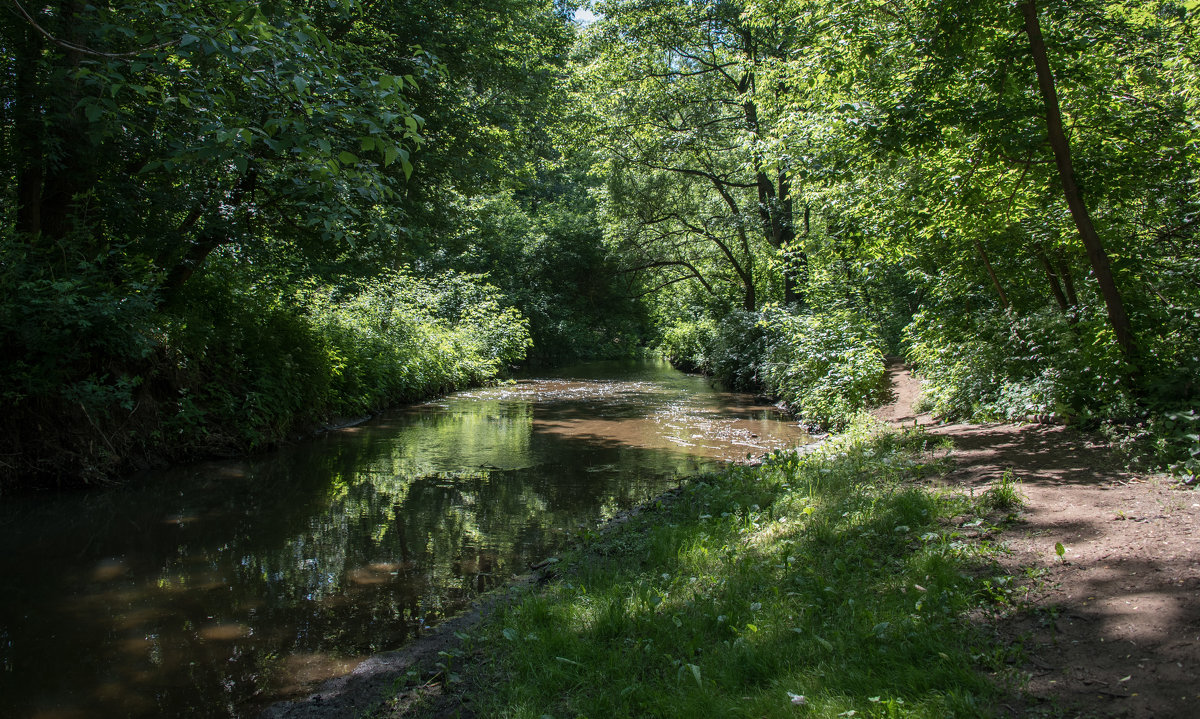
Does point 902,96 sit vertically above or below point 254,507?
above

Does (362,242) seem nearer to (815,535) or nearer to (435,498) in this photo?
(435,498)

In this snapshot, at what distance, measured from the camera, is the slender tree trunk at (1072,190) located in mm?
5809

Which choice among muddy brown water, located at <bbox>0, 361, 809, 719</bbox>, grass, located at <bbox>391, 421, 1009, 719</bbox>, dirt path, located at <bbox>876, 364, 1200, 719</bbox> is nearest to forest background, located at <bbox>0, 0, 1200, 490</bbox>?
dirt path, located at <bbox>876, 364, 1200, 719</bbox>

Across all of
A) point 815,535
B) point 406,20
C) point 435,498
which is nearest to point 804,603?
point 815,535

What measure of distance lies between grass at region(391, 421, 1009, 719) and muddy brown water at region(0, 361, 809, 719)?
104 cm

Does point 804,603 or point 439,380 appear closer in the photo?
point 804,603

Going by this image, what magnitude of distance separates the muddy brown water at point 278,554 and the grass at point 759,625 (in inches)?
40.8

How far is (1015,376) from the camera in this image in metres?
7.91

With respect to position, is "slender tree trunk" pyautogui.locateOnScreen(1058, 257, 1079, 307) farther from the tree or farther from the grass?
the tree

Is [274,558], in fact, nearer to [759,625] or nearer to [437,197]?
[759,625]

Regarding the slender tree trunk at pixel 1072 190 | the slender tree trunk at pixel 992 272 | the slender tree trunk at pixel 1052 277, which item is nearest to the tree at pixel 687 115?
the slender tree trunk at pixel 992 272

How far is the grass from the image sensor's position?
290 cm

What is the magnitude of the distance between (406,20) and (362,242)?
12.5 ft

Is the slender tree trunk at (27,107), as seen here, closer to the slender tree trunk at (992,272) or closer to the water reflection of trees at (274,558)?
the water reflection of trees at (274,558)
